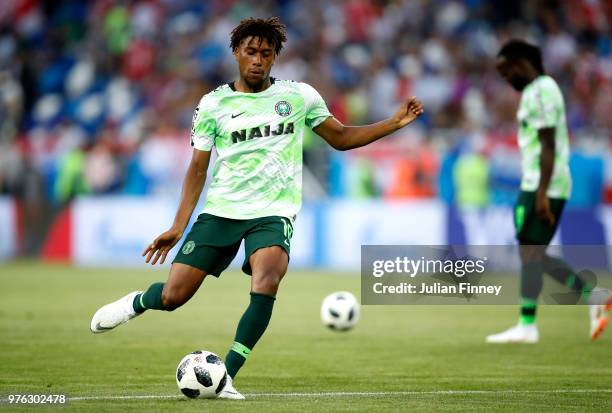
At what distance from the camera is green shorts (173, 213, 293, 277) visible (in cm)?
775

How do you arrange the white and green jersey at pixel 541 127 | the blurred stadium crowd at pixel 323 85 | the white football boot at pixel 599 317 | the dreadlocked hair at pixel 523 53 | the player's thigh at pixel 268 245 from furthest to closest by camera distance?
the blurred stadium crowd at pixel 323 85 < the dreadlocked hair at pixel 523 53 < the white football boot at pixel 599 317 < the white and green jersey at pixel 541 127 < the player's thigh at pixel 268 245

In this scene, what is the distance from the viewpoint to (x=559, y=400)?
301 inches

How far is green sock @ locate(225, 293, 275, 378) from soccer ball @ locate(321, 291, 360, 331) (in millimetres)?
4220

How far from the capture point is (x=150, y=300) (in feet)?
25.8

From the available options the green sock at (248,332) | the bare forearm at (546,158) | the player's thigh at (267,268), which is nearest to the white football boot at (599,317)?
the bare forearm at (546,158)

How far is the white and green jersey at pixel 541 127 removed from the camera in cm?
1104

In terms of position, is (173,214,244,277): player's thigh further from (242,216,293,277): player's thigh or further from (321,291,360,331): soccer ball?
(321,291,360,331): soccer ball

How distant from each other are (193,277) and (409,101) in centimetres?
187

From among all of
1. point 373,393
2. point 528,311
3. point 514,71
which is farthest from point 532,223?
point 373,393

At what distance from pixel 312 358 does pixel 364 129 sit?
8.53 ft

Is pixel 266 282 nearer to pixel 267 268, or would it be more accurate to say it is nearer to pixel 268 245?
pixel 267 268

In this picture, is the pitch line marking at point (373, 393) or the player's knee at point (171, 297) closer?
the pitch line marking at point (373, 393)

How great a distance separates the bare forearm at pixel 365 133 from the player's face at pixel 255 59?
2.61 feet

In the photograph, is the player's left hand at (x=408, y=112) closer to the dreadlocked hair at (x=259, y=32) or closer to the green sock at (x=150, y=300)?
the dreadlocked hair at (x=259, y=32)
